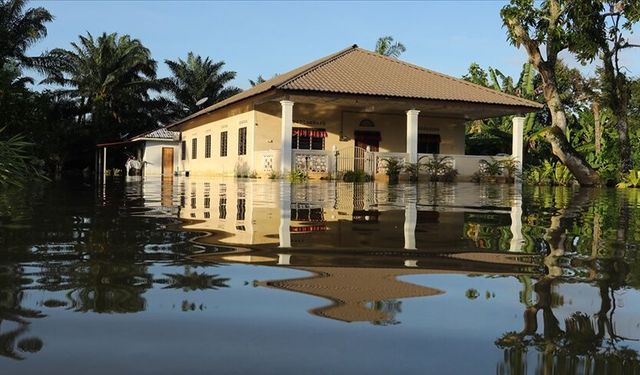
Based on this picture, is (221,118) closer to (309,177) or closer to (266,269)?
(309,177)

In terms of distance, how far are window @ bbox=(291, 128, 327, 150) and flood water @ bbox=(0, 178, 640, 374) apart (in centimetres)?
2197

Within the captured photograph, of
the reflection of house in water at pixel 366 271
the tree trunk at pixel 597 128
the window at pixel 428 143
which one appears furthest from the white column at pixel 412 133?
the reflection of house in water at pixel 366 271

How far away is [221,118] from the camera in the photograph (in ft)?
102

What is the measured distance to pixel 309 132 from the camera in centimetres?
2617

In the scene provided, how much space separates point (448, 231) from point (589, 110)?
29653 mm

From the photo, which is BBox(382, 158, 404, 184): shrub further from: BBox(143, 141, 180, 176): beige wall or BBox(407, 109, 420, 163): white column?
BBox(143, 141, 180, 176): beige wall

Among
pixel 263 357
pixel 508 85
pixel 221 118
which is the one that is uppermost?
pixel 508 85

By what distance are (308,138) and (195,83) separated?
86.3ft

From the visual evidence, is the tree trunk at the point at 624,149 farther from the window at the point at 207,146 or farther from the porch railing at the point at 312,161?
the window at the point at 207,146

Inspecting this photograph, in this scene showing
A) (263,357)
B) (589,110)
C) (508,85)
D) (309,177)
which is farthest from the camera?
(508,85)

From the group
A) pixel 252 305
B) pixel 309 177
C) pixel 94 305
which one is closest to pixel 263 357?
pixel 252 305

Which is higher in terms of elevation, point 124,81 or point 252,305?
point 124,81

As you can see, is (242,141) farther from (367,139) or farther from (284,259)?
(284,259)

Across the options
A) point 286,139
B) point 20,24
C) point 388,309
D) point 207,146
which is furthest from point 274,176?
point 20,24
